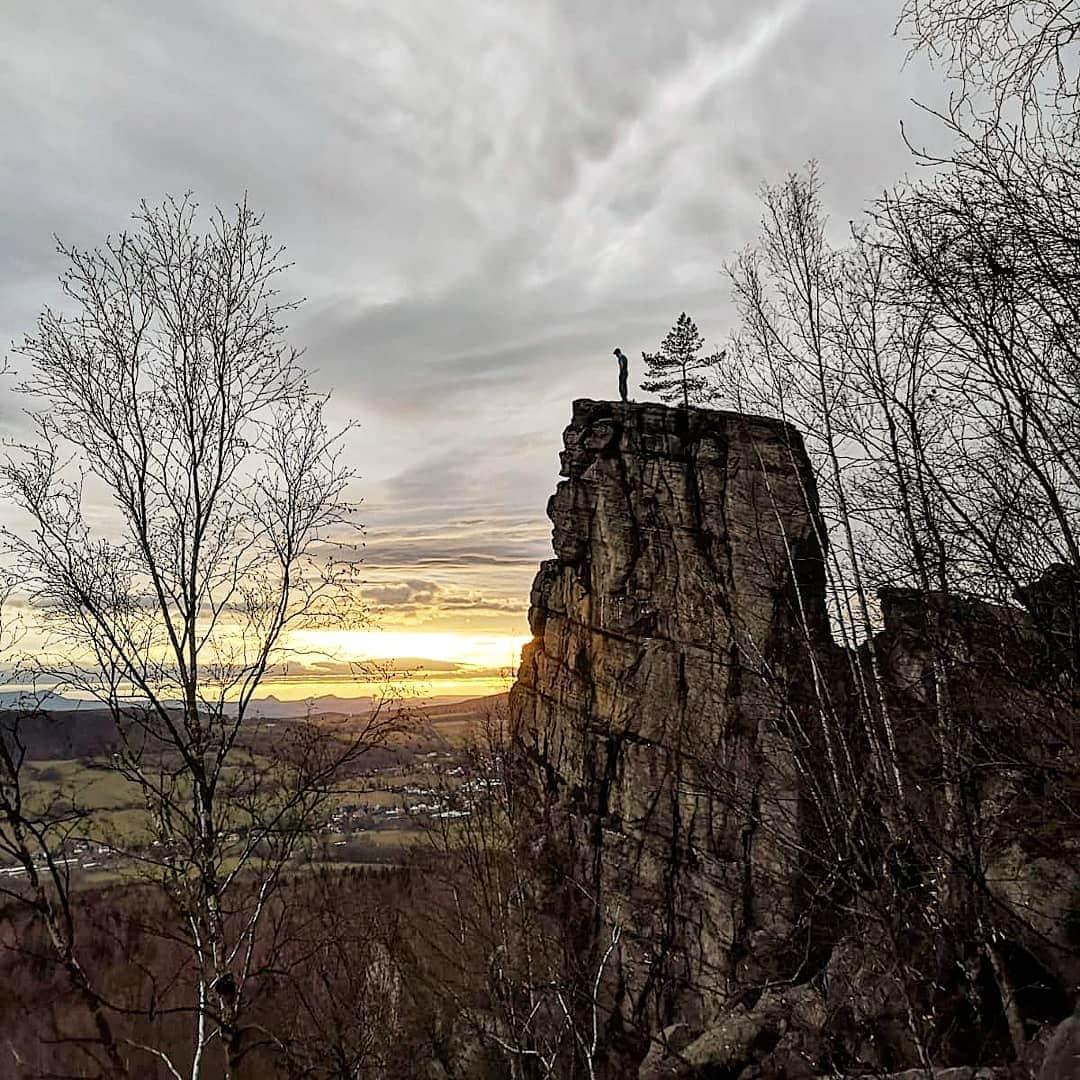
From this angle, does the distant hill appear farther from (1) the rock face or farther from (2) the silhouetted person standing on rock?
(2) the silhouetted person standing on rock

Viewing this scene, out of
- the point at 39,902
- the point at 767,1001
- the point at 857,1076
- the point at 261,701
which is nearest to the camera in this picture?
the point at 39,902

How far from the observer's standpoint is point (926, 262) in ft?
20.1

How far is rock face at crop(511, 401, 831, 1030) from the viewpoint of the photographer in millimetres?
19828

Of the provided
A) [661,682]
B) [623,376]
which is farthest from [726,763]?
[623,376]

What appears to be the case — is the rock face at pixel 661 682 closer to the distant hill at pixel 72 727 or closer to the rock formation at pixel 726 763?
the rock formation at pixel 726 763

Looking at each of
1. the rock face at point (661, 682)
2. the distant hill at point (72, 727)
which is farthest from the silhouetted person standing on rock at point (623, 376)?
the distant hill at point (72, 727)

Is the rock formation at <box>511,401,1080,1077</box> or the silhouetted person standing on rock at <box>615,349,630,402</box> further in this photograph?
the silhouetted person standing on rock at <box>615,349,630,402</box>

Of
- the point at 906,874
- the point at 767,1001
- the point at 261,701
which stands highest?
the point at 261,701

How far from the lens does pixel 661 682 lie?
22125 millimetres

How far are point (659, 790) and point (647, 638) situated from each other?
415 centimetres

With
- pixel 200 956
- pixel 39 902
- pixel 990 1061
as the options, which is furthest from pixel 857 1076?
pixel 39 902

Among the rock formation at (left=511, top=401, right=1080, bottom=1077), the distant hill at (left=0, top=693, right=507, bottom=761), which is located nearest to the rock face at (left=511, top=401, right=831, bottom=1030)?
the rock formation at (left=511, top=401, right=1080, bottom=1077)

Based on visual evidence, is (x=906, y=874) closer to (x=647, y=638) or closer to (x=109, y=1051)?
(x=109, y=1051)

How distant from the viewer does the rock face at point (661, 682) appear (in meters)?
19.8
